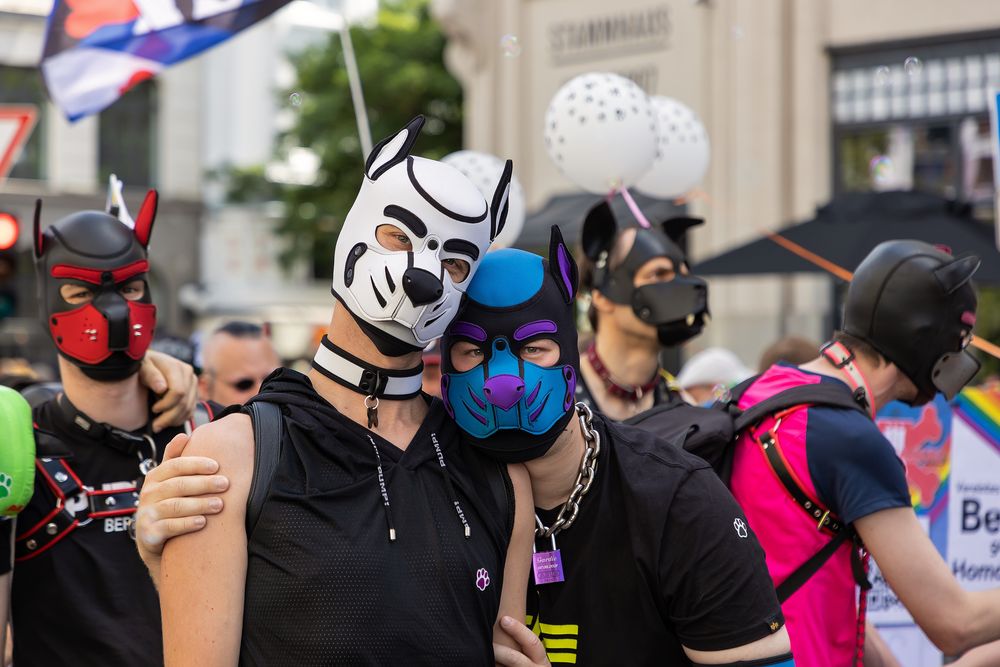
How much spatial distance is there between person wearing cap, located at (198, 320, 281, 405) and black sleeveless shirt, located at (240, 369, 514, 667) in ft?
12.0

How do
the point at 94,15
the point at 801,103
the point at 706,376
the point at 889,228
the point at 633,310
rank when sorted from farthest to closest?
the point at 801,103
the point at 706,376
the point at 889,228
the point at 94,15
the point at 633,310

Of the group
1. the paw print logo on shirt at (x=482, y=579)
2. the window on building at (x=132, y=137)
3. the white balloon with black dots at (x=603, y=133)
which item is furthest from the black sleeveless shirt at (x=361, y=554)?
the window on building at (x=132, y=137)

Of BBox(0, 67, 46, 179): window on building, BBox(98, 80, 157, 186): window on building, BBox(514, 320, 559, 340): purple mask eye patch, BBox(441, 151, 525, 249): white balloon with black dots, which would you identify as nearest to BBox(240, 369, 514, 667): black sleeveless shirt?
BBox(514, 320, 559, 340): purple mask eye patch

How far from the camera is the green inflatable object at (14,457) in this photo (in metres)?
3.17

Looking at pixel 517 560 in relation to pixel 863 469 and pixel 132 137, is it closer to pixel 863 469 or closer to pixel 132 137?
pixel 863 469

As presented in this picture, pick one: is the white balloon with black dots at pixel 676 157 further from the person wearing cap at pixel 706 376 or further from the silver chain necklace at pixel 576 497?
the silver chain necklace at pixel 576 497

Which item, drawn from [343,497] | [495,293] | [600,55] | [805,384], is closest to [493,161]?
[805,384]

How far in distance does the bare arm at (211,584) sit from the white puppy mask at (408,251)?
0.42m

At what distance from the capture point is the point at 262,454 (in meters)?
2.38

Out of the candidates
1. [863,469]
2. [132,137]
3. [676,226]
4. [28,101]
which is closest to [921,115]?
[676,226]

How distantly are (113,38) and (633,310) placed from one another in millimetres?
3051

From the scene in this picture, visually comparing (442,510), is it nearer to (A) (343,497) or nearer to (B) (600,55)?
(A) (343,497)

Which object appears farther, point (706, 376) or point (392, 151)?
point (706, 376)

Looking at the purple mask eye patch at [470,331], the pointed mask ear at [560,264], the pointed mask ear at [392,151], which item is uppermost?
the pointed mask ear at [392,151]
